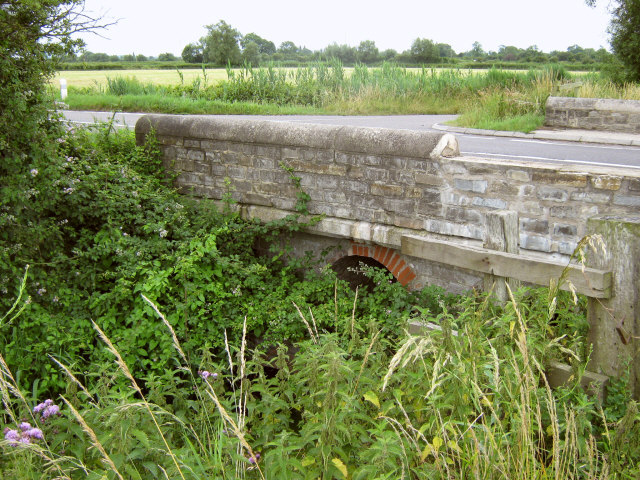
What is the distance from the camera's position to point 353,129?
671 cm

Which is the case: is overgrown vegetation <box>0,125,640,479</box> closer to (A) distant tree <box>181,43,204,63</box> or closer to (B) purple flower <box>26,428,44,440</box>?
(B) purple flower <box>26,428,44,440</box>

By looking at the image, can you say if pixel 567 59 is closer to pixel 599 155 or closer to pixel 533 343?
pixel 599 155

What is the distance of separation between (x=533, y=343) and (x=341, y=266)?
4252 millimetres

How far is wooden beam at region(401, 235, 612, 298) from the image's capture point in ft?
10.9

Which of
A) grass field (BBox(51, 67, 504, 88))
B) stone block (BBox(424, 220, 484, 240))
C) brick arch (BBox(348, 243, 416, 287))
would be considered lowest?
brick arch (BBox(348, 243, 416, 287))

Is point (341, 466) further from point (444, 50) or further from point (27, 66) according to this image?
point (444, 50)

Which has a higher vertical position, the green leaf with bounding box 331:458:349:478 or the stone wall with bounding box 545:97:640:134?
the stone wall with bounding box 545:97:640:134

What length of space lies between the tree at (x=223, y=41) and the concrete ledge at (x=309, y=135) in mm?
33188

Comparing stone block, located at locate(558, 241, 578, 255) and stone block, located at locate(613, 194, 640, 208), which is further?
stone block, located at locate(558, 241, 578, 255)

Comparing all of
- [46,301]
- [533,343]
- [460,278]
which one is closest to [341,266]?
[460,278]

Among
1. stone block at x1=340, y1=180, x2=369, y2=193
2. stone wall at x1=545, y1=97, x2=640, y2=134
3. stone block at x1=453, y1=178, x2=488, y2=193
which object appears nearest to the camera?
stone block at x1=453, y1=178, x2=488, y2=193

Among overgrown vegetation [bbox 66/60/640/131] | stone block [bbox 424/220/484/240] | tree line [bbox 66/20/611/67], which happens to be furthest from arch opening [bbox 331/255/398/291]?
tree line [bbox 66/20/611/67]

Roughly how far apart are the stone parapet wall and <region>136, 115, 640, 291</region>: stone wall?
0.01 m

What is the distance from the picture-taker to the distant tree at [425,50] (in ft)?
154
